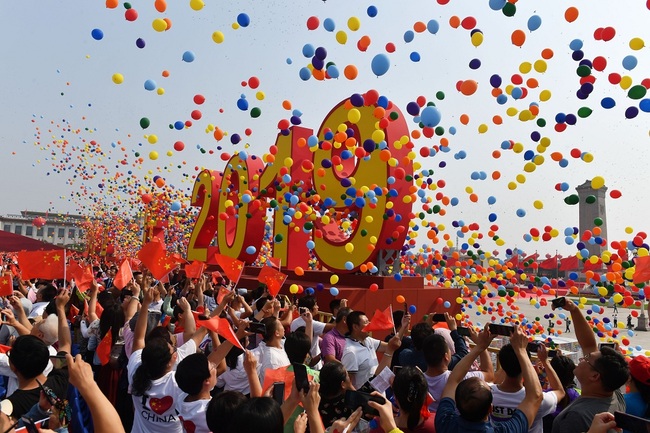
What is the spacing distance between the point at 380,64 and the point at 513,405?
4.41 meters

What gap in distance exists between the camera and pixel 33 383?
2.67m

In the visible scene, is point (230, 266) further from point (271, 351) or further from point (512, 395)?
point (512, 395)

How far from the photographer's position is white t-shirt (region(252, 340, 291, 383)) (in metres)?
3.48

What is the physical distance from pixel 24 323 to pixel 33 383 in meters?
1.77

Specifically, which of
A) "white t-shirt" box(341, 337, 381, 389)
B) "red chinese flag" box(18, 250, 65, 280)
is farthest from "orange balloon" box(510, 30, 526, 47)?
"red chinese flag" box(18, 250, 65, 280)

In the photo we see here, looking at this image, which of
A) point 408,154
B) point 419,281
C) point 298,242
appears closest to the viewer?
point 408,154

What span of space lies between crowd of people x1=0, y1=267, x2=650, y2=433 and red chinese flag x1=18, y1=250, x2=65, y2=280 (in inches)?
93.3

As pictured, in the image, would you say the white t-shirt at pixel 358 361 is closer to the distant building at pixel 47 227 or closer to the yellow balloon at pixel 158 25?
the yellow balloon at pixel 158 25

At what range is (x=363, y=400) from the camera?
1923mm

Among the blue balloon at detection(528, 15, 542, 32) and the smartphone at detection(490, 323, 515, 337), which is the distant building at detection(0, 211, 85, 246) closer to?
the blue balloon at detection(528, 15, 542, 32)

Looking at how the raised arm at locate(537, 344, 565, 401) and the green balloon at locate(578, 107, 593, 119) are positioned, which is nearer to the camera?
the raised arm at locate(537, 344, 565, 401)

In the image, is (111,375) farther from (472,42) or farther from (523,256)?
(523,256)

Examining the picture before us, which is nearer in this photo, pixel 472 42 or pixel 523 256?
pixel 472 42

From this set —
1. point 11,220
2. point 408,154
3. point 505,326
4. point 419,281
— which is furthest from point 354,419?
point 11,220
